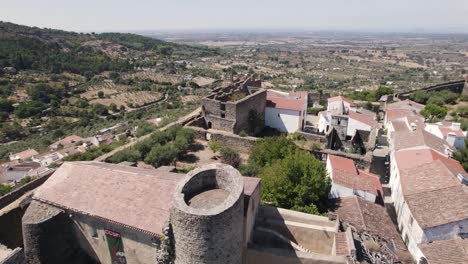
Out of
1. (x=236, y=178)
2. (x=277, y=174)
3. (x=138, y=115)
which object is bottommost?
(x=138, y=115)

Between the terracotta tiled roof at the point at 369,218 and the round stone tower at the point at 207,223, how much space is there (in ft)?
23.9

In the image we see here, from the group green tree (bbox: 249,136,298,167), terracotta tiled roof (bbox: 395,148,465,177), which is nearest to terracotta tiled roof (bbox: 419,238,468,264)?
terracotta tiled roof (bbox: 395,148,465,177)

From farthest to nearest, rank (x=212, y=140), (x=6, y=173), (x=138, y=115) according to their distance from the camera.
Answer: (x=138, y=115)
(x=6, y=173)
(x=212, y=140)

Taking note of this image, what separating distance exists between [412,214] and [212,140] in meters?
15.5

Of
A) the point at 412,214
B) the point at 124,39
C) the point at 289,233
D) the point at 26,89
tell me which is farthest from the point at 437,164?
the point at 124,39

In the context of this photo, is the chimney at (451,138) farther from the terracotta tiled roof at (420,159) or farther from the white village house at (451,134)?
the terracotta tiled roof at (420,159)

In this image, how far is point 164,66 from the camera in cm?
13300

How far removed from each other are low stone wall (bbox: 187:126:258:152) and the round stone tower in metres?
14.5

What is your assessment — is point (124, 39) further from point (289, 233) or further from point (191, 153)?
point (289, 233)

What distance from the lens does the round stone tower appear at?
9500 millimetres

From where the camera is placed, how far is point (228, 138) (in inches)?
1036

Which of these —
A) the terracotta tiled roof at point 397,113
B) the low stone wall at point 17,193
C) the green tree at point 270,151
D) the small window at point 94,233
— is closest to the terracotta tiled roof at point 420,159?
the green tree at point 270,151

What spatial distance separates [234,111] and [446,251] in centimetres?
1776

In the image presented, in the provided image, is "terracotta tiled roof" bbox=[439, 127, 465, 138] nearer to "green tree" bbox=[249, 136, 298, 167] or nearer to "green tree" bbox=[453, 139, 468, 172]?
"green tree" bbox=[453, 139, 468, 172]
